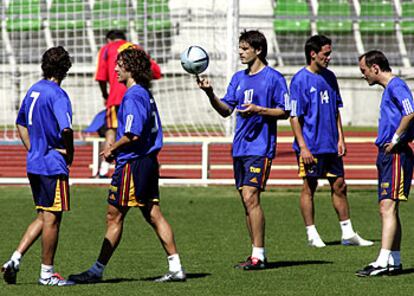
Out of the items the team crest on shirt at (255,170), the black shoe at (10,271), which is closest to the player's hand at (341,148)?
the team crest on shirt at (255,170)

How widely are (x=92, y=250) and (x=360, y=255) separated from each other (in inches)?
96.1

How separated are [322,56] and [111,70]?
5186mm

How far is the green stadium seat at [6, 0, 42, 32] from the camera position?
2089cm

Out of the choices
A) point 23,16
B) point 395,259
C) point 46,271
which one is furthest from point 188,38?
point 46,271

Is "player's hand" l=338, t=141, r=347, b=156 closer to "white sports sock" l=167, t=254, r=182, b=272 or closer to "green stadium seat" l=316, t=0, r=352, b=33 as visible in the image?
"white sports sock" l=167, t=254, r=182, b=272

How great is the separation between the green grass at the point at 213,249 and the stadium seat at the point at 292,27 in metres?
11.3

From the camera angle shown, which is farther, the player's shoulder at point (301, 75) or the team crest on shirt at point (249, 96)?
the player's shoulder at point (301, 75)

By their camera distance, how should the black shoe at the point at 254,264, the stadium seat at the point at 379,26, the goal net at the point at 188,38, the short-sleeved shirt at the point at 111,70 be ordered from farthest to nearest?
the stadium seat at the point at 379,26 → the goal net at the point at 188,38 → the short-sleeved shirt at the point at 111,70 → the black shoe at the point at 254,264

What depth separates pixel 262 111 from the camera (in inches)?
379

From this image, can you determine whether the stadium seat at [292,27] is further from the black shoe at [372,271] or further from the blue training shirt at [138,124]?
the blue training shirt at [138,124]

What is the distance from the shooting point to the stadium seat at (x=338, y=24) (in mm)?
26891

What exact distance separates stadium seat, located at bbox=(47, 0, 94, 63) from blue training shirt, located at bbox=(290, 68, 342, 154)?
9657 mm

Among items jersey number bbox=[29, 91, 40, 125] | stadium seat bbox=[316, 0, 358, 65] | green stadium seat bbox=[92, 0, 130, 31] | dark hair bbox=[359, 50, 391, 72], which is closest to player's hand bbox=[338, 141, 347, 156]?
dark hair bbox=[359, 50, 391, 72]

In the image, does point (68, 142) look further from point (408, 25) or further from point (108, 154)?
point (408, 25)
